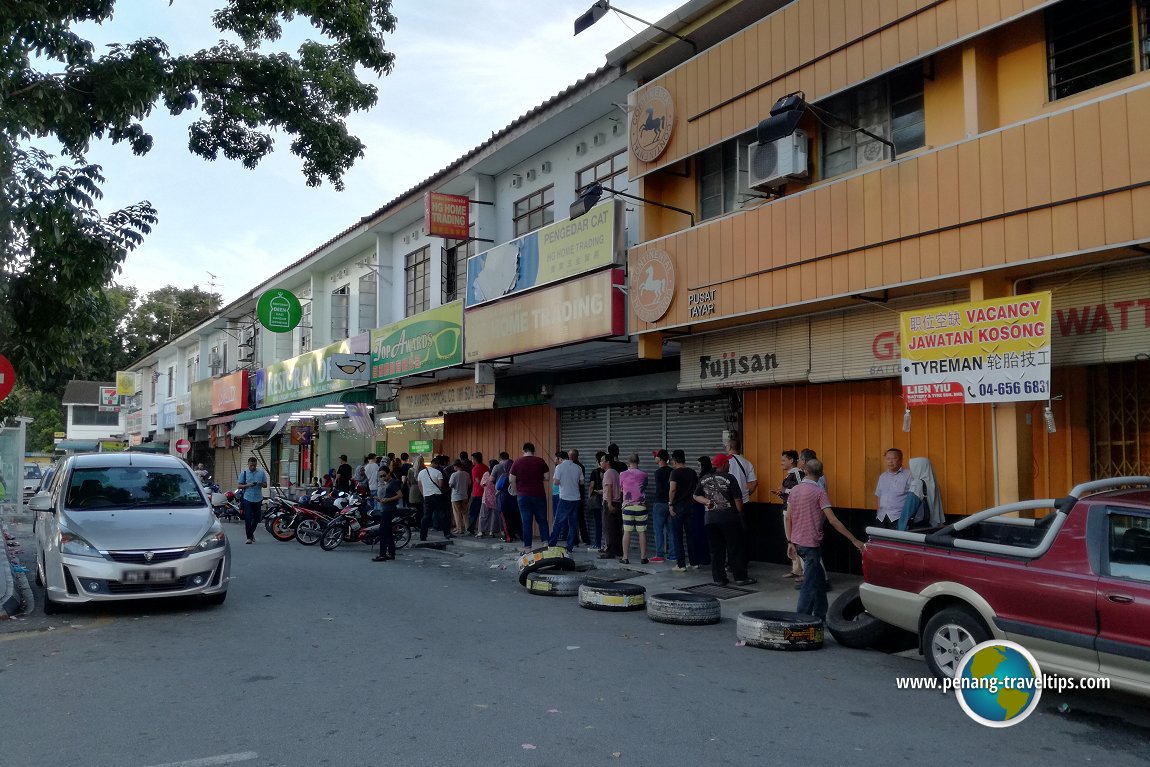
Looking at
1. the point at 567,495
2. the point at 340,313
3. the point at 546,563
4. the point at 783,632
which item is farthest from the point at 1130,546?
the point at 340,313

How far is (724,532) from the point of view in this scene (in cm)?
1127

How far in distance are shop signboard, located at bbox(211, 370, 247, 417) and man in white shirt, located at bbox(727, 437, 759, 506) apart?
1006 inches

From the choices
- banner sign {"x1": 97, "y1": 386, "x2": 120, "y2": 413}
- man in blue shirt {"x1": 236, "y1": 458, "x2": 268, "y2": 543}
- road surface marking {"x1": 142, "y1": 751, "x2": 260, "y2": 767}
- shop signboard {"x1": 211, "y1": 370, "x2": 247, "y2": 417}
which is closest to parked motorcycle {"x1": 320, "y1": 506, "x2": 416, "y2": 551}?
man in blue shirt {"x1": 236, "y1": 458, "x2": 268, "y2": 543}

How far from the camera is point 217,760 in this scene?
482 centimetres

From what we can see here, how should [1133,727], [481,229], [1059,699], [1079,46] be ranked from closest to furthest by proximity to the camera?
A: [1133,727], [1059,699], [1079,46], [481,229]

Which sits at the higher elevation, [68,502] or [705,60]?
[705,60]

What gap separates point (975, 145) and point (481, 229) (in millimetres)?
12151

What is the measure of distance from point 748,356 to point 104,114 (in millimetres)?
8916

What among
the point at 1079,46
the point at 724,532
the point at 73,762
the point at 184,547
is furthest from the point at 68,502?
the point at 1079,46

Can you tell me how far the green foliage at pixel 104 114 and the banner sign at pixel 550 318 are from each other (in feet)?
12.8

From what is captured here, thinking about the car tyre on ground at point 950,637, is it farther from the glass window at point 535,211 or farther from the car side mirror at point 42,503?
the glass window at point 535,211

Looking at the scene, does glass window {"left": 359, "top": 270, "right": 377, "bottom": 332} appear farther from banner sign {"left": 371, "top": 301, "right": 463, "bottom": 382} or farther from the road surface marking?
the road surface marking

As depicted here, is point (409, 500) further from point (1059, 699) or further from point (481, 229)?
point (1059, 699)

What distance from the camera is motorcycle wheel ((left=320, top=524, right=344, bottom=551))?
16375mm
